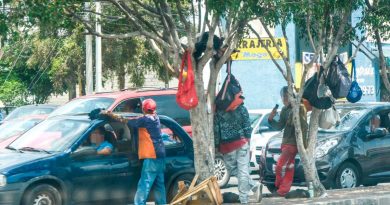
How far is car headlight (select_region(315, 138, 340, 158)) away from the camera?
14938 millimetres

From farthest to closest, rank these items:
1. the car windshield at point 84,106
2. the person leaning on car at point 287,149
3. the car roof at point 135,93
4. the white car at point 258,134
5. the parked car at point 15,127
Result: the white car at point 258,134 < the parked car at point 15,127 < the car roof at point 135,93 < the car windshield at point 84,106 < the person leaning on car at point 287,149

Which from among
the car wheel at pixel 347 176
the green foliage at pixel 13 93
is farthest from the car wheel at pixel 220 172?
the green foliage at pixel 13 93

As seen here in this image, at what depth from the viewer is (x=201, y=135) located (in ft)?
38.7

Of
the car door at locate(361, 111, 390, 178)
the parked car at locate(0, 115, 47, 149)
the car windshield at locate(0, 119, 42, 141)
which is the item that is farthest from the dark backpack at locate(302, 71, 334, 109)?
the car windshield at locate(0, 119, 42, 141)

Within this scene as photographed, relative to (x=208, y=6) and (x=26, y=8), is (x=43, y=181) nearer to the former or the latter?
(x=26, y=8)

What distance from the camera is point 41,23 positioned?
36.3 ft

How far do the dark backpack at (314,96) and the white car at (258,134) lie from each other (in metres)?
5.18

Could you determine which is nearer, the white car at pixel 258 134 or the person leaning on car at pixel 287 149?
the person leaning on car at pixel 287 149

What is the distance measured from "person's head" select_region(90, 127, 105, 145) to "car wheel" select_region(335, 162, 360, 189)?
4645mm

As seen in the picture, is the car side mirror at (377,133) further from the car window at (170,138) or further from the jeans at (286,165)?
the car window at (170,138)

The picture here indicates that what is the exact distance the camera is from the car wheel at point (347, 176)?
1482 centimetres

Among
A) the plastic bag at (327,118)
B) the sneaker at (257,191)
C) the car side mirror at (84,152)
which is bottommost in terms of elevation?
the sneaker at (257,191)

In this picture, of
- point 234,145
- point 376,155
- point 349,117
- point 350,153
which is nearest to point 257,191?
point 234,145

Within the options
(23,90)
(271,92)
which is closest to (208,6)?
(271,92)
